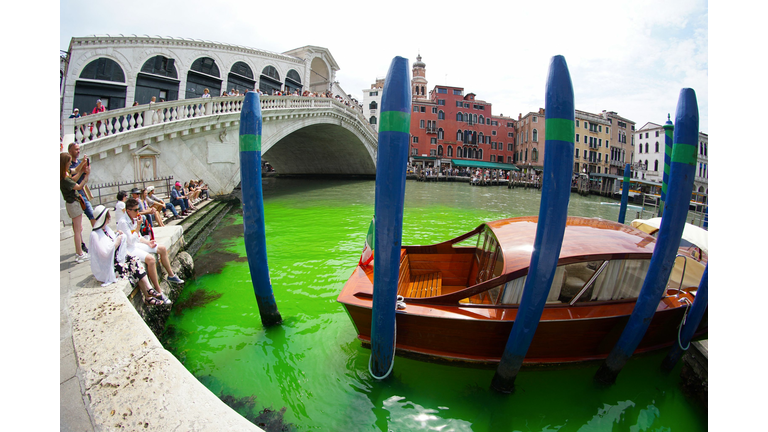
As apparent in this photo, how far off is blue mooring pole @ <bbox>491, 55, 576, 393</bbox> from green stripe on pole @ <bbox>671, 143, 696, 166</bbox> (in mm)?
938

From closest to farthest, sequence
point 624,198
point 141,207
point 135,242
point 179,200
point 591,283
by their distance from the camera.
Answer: point 591,283 → point 135,242 → point 141,207 → point 179,200 → point 624,198

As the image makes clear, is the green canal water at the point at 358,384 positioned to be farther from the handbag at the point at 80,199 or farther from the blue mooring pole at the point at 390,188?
the handbag at the point at 80,199

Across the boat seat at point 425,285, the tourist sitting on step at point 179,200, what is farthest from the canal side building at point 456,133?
the boat seat at point 425,285

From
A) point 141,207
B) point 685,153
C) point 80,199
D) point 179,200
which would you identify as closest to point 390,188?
point 685,153

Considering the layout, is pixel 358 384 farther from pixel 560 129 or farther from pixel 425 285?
pixel 560 129

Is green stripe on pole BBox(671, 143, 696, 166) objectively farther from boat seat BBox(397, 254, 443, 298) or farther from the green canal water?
boat seat BBox(397, 254, 443, 298)

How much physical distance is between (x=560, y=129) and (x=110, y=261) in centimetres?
427

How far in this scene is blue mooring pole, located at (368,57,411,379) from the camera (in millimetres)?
2410

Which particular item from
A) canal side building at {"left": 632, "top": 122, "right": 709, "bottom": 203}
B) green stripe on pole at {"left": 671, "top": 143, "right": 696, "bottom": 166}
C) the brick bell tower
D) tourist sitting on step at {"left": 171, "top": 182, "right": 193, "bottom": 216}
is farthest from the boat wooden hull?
canal side building at {"left": 632, "top": 122, "right": 709, "bottom": 203}

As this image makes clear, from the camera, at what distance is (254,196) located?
11.8 feet

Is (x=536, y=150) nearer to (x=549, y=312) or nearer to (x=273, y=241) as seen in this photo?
(x=273, y=241)

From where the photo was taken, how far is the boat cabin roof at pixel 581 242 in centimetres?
318

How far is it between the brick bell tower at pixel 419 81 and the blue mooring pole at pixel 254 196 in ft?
141

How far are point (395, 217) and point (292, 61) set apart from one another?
28390mm
